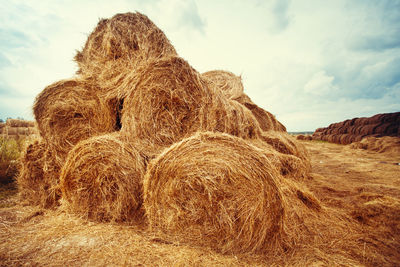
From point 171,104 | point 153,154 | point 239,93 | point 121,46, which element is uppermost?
point 121,46

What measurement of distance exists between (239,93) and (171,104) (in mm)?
2827

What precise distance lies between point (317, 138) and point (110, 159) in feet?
62.2

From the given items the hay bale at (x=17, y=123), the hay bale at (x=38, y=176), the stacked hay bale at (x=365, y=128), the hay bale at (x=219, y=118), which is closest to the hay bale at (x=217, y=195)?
the hay bale at (x=219, y=118)

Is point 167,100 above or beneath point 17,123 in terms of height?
beneath

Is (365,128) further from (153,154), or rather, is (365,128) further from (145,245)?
(145,245)

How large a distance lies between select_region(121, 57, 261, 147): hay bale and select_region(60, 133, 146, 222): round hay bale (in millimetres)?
382

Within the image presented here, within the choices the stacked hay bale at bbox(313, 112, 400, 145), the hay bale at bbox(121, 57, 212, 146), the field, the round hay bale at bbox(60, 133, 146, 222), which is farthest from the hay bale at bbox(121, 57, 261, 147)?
the stacked hay bale at bbox(313, 112, 400, 145)

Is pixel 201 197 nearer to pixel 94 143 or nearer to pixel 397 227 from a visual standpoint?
pixel 94 143

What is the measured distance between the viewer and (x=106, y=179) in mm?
2303

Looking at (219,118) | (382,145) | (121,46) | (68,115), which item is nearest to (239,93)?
(219,118)

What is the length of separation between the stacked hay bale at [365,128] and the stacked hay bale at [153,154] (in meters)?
11.6

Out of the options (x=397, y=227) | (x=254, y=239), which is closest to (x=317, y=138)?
(x=397, y=227)

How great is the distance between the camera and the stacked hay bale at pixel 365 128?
11.2m

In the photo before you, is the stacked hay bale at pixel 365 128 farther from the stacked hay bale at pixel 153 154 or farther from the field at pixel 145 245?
the field at pixel 145 245
